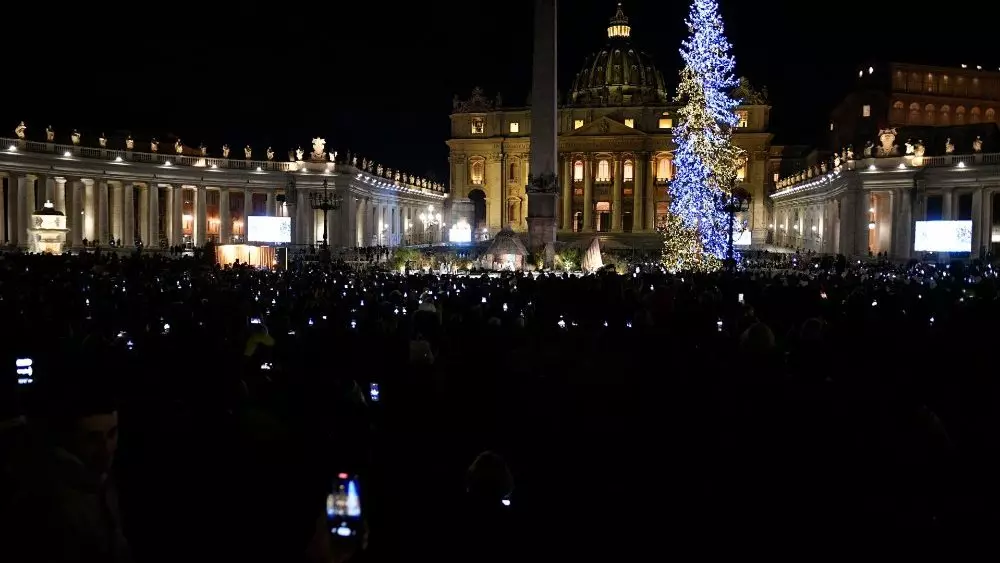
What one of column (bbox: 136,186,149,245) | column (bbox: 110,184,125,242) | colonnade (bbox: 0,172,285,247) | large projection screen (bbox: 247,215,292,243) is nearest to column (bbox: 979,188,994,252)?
large projection screen (bbox: 247,215,292,243)

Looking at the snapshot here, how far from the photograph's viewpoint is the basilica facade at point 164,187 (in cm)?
5853

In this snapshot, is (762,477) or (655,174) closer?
(762,477)

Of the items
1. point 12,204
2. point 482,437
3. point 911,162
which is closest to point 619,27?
point 911,162

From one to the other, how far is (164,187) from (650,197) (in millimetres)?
61051

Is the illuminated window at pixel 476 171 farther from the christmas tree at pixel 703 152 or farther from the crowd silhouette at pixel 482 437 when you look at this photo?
the crowd silhouette at pixel 482 437

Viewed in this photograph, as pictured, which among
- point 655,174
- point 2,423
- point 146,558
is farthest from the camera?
point 655,174

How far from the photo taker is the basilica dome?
127 meters

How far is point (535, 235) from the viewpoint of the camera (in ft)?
152

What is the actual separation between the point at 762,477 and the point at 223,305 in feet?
31.1

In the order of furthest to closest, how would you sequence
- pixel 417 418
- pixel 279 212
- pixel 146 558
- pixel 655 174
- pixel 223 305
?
pixel 655 174, pixel 279 212, pixel 223 305, pixel 417 418, pixel 146 558

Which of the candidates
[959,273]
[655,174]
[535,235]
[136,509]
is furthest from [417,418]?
[655,174]

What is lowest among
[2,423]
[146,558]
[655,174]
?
[146,558]

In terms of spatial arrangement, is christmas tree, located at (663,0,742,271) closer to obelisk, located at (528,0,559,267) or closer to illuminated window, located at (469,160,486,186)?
obelisk, located at (528,0,559,267)

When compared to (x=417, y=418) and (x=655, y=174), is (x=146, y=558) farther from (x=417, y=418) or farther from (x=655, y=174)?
(x=655, y=174)
